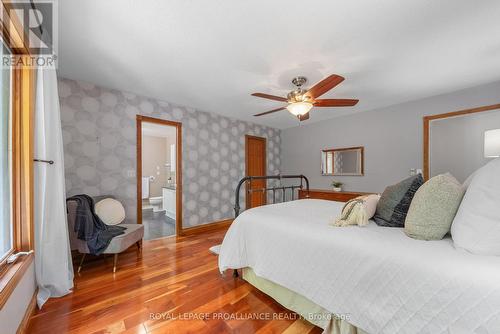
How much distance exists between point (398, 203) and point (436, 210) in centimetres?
29

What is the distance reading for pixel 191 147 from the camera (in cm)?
371

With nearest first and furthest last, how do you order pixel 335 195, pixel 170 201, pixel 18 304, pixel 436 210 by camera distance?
pixel 436 210 → pixel 18 304 → pixel 335 195 → pixel 170 201

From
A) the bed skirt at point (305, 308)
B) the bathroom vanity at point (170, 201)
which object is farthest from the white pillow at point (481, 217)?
the bathroom vanity at point (170, 201)

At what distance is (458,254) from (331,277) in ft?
1.98

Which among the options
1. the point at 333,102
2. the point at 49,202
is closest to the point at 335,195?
the point at 333,102

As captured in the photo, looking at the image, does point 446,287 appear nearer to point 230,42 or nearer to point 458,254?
point 458,254

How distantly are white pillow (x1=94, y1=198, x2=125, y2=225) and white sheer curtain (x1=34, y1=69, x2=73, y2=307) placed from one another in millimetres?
875

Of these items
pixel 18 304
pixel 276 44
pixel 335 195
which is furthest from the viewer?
pixel 335 195

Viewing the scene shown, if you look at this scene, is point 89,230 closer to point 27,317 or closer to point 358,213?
point 27,317

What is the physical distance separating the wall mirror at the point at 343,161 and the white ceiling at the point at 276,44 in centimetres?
144

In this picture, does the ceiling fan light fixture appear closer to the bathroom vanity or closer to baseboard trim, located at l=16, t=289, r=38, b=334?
baseboard trim, located at l=16, t=289, r=38, b=334

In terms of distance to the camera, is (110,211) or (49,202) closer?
(49,202)

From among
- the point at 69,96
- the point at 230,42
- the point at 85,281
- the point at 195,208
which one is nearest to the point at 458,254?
the point at 230,42

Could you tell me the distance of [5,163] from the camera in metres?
1.41
